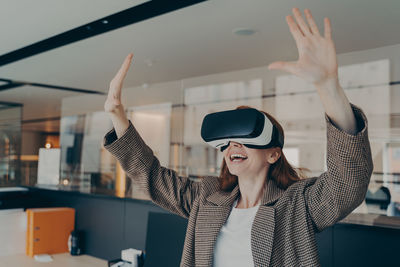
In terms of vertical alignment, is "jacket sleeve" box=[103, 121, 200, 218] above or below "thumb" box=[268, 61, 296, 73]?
below

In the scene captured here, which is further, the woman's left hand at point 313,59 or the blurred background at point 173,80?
the blurred background at point 173,80

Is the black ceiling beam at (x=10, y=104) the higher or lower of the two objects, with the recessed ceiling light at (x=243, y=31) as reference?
lower

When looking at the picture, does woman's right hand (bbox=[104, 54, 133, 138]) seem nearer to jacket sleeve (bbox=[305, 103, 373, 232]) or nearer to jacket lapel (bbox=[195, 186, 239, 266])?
jacket lapel (bbox=[195, 186, 239, 266])

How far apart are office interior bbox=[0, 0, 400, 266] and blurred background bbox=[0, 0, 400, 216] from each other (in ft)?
0.05

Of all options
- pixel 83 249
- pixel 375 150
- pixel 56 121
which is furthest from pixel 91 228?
pixel 56 121

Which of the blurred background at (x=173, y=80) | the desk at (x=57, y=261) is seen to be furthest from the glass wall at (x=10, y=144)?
the desk at (x=57, y=261)

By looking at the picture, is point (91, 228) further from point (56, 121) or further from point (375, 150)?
point (56, 121)

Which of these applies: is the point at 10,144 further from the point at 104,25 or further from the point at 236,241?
the point at 236,241

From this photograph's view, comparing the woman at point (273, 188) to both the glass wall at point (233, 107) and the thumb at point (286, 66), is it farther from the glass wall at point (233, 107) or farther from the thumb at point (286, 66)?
the glass wall at point (233, 107)

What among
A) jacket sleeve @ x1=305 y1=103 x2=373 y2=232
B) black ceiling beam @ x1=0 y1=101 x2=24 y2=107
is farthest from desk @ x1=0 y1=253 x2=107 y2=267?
black ceiling beam @ x1=0 y1=101 x2=24 y2=107

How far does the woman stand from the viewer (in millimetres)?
865

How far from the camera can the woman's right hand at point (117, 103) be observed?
1160 mm

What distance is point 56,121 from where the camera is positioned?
6852 millimetres

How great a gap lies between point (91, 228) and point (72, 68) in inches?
88.8
